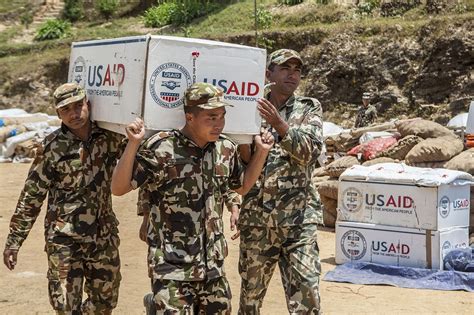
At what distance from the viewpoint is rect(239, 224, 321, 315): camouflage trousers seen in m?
4.20

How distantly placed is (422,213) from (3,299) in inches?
147

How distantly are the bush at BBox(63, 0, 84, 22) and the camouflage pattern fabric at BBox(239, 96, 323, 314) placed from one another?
30.8 metres

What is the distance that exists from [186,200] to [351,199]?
4.18 metres

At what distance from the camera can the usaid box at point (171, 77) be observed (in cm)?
355

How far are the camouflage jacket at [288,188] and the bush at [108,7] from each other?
98.1ft

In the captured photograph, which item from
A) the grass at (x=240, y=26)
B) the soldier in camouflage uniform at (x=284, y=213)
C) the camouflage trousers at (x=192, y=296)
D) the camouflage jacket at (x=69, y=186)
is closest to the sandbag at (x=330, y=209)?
the soldier in camouflage uniform at (x=284, y=213)

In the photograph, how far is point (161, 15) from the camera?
95.9 ft

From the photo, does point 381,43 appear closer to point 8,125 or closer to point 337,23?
point 337,23

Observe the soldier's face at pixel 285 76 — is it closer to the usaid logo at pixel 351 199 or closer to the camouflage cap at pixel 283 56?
the camouflage cap at pixel 283 56

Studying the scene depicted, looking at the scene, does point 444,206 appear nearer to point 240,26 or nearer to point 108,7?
point 240,26

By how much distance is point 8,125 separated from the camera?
1944cm

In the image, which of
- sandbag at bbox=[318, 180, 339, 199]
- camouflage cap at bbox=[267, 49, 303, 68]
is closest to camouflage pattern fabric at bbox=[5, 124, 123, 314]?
camouflage cap at bbox=[267, 49, 303, 68]

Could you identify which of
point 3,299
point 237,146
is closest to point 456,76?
point 3,299

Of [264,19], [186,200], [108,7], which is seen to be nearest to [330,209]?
[186,200]
